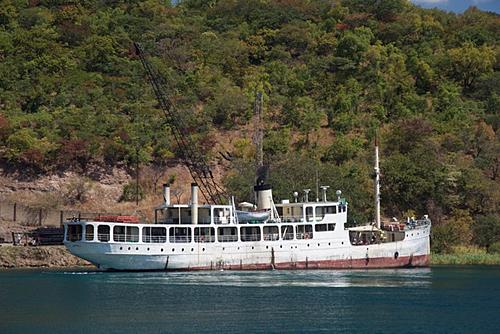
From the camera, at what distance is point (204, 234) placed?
72.7 meters

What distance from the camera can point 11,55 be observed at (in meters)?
123

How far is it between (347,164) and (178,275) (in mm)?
35634

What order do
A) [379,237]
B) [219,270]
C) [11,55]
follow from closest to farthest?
[219,270] < [379,237] < [11,55]

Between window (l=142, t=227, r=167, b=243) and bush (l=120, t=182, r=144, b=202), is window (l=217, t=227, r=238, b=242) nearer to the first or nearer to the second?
window (l=142, t=227, r=167, b=243)

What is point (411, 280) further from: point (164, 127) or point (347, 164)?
point (164, 127)

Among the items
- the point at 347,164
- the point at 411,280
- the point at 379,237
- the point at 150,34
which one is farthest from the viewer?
the point at 150,34

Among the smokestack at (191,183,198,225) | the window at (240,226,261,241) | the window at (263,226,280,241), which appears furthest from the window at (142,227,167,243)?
the window at (263,226,280,241)

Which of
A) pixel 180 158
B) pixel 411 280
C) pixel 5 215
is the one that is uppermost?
pixel 180 158

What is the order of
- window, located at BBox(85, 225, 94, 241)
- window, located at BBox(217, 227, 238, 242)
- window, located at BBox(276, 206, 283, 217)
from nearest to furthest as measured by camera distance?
1. window, located at BBox(85, 225, 94, 241)
2. window, located at BBox(217, 227, 238, 242)
3. window, located at BBox(276, 206, 283, 217)

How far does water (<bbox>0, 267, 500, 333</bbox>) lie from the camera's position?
44000 millimetres

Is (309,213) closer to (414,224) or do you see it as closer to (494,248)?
(414,224)

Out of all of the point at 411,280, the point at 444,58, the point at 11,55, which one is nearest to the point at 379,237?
the point at 411,280

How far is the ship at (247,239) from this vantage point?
69.8 m

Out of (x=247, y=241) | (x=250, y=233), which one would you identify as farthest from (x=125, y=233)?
(x=250, y=233)
